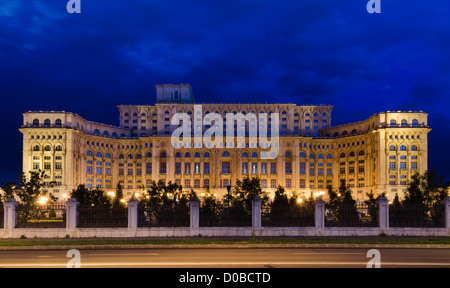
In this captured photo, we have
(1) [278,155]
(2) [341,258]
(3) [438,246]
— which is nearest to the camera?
(2) [341,258]

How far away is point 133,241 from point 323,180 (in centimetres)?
12508

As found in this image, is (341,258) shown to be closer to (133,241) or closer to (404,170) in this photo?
(133,241)

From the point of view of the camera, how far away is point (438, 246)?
25297 mm

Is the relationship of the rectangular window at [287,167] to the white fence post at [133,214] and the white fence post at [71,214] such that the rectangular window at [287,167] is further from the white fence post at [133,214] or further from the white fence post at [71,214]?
the white fence post at [71,214]

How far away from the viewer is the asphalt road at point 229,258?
1836 cm

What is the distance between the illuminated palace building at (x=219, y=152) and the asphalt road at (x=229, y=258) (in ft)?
349

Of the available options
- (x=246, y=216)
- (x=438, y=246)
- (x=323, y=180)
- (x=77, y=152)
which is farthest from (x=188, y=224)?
(x=323, y=180)

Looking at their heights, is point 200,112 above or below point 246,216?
above

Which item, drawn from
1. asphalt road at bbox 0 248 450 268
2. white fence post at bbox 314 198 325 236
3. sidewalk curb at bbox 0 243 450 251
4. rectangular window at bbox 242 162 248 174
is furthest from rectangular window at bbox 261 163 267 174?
asphalt road at bbox 0 248 450 268

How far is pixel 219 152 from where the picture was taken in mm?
143625

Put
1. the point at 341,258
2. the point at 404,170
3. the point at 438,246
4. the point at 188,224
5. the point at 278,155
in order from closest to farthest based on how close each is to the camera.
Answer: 1. the point at 341,258
2. the point at 438,246
3. the point at 188,224
4. the point at 404,170
5. the point at 278,155

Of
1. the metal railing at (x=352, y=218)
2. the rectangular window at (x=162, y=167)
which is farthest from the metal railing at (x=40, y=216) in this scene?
the rectangular window at (x=162, y=167)

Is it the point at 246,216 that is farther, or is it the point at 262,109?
the point at 262,109

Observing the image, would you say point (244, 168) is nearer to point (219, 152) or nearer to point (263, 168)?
point (263, 168)
